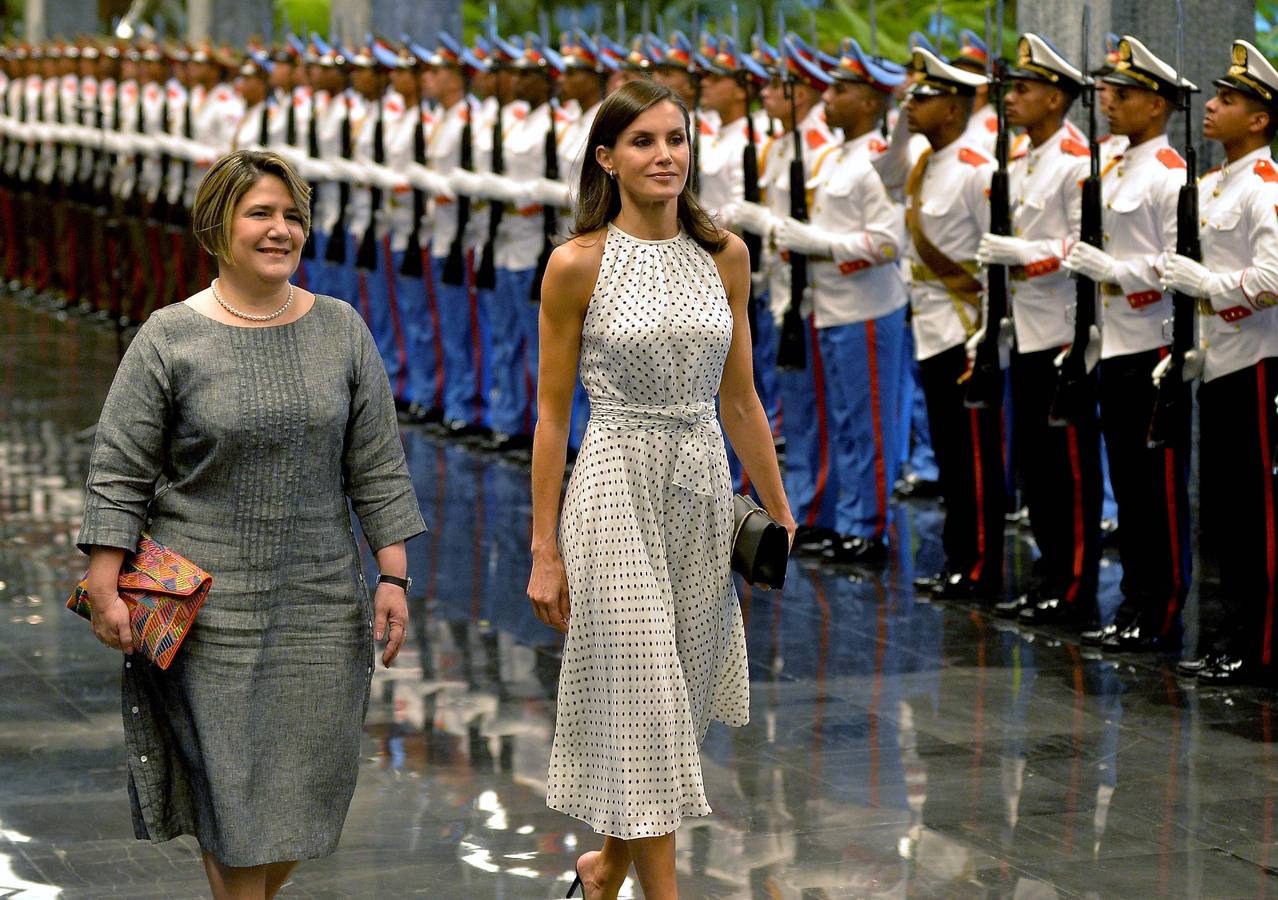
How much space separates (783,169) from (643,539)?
15.8 ft

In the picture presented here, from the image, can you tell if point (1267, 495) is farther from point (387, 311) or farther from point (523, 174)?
point (387, 311)

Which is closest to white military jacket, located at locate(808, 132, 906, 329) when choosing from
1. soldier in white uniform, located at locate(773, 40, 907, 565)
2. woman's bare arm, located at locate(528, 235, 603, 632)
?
soldier in white uniform, located at locate(773, 40, 907, 565)

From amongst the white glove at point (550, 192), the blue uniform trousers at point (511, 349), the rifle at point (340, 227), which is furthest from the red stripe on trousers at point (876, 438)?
the rifle at point (340, 227)

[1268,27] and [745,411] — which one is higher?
[1268,27]

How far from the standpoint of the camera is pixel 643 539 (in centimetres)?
407

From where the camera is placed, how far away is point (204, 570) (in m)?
3.75

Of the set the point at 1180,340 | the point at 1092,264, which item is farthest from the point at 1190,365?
the point at 1092,264

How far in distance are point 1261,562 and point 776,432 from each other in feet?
14.0

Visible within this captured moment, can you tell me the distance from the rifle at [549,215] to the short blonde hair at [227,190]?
635 centimetres

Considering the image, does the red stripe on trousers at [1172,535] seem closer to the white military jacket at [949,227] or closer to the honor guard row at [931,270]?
the honor guard row at [931,270]

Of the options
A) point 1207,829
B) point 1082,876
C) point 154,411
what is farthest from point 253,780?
point 1207,829

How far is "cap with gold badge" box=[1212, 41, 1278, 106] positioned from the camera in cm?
619

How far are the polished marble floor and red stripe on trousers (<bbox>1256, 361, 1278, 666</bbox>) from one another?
0.81 ft

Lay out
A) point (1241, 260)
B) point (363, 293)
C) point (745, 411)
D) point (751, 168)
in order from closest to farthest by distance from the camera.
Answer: point (745, 411), point (1241, 260), point (751, 168), point (363, 293)
